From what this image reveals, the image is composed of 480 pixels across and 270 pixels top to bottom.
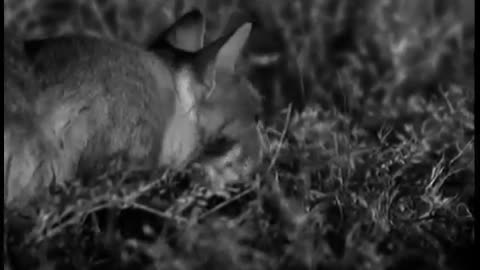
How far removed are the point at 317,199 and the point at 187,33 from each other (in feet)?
2.47

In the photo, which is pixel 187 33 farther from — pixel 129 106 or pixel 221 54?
pixel 129 106

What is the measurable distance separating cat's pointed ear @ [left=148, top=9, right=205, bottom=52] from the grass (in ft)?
1.05

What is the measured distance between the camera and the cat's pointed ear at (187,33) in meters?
3.17

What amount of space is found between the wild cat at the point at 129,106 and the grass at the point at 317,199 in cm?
8

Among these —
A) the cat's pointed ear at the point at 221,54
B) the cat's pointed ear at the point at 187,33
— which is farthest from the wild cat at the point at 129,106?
the cat's pointed ear at the point at 187,33

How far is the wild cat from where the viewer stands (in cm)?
249

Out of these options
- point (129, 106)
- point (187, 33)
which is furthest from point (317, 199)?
point (187, 33)

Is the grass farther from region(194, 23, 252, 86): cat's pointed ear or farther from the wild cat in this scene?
region(194, 23, 252, 86): cat's pointed ear

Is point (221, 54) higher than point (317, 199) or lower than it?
higher

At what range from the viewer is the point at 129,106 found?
8.53 ft

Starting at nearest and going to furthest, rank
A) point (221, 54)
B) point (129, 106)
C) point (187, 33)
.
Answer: point (129, 106) → point (221, 54) → point (187, 33)

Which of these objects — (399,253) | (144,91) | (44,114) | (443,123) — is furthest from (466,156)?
(44,114)

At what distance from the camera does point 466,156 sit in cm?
291

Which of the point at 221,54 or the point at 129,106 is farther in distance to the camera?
the point at 221,54
